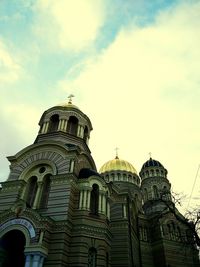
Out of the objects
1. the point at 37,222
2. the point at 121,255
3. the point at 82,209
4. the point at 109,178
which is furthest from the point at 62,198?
the point at 109,178

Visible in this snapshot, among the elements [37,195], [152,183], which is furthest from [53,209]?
[152,183]

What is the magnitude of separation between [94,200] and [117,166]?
21.9 meters

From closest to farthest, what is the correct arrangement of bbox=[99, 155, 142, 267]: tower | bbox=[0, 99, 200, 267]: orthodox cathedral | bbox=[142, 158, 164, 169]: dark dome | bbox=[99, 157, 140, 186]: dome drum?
bbox=[0, 99, 200, 267]: orthodox cathedral < bbox=[99, 155, 142, 267]: tower < bbox=[99, 157, 140, 186]: dome drum < bbox=[142, 158, 164, 169]: dark dome

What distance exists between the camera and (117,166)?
40750 mm

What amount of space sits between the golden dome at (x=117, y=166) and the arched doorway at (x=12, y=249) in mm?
24280

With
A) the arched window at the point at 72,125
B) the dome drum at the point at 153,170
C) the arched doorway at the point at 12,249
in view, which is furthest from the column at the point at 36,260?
the dome drum at the point at 153,170

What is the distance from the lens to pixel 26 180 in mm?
20188

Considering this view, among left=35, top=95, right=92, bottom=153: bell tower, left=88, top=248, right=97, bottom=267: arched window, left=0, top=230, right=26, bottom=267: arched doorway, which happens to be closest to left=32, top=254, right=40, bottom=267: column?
left=0, top=230, right=26, bottom=267: arched doorway

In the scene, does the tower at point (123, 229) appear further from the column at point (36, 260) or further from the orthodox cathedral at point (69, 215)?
the column at point (36, 260)

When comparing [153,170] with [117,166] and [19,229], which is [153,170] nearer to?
[117,166]

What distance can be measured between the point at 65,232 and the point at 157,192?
83.6 ft

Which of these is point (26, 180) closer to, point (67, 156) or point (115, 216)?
point (67, 156)

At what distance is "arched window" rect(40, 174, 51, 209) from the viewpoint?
1862 centimetres

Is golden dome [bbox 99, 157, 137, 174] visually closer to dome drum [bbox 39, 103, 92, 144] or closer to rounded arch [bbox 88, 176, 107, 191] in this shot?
dome drum [bbox 39, 103, 92, 144]
